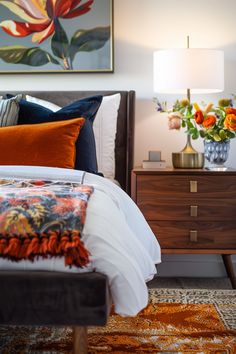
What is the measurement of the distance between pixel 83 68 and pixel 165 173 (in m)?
0.98

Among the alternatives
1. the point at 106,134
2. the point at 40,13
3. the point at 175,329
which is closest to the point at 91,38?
the point at 40,13

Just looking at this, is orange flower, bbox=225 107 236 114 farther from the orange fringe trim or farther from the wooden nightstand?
the orange fringe trim

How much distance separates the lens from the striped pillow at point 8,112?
277 centimetres

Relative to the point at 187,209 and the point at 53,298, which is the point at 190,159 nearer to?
the point at 187,209

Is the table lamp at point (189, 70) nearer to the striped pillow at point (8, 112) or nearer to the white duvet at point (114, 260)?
the striped pillow at point (8, 112)

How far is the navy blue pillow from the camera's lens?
2.71 m

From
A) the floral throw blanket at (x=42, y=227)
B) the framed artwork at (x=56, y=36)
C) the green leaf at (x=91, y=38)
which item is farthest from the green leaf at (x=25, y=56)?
the floral throw blanket at (x=42, y=227)

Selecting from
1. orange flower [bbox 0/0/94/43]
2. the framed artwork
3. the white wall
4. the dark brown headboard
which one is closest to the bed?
the dark brown headboard

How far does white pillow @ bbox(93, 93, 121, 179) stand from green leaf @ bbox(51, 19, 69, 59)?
1.56 feet

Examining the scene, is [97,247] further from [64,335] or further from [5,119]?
[5,119]

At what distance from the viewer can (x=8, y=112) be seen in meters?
2.78

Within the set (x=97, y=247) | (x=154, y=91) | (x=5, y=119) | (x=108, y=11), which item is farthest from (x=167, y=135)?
(x=97, y=247)

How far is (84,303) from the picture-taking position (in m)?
1.50

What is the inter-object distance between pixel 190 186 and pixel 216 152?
0.35m
